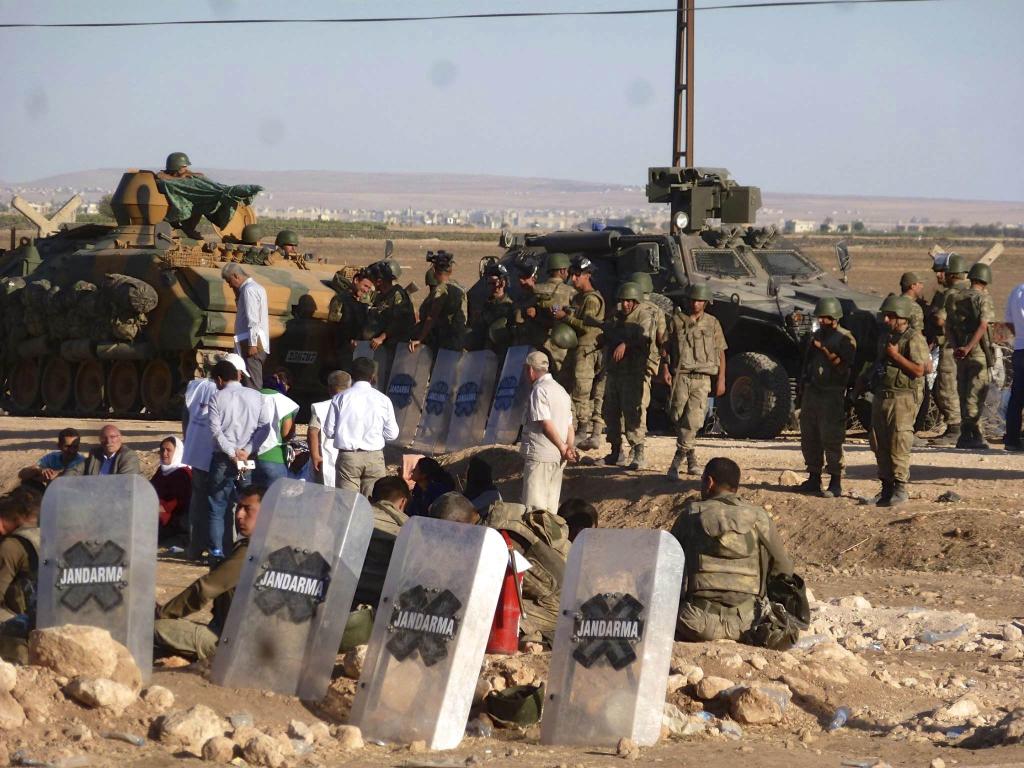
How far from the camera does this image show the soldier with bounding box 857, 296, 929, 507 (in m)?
11.5

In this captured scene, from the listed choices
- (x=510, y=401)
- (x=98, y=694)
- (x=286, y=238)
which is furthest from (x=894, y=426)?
(x=286, y=238)

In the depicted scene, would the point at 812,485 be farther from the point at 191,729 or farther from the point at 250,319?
the point at 191,729

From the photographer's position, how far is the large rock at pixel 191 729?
6.23m

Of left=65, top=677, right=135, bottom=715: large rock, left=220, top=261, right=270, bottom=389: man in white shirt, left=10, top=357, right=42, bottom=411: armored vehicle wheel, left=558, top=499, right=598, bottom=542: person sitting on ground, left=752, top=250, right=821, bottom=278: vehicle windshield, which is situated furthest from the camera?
left=10, top=357, right=42, bottom=411: armored vehicle wheel

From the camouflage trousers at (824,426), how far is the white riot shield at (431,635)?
5.63m

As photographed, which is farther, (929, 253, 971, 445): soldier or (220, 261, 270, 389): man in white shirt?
(929, 253, 971, 445): soldier

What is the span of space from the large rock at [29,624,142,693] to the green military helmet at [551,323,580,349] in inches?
294

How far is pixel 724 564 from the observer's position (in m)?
8.23

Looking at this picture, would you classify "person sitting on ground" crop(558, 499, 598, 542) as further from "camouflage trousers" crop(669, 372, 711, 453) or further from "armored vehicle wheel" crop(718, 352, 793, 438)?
"armored vehicle wheel" crop(718, 352, 793, 438)

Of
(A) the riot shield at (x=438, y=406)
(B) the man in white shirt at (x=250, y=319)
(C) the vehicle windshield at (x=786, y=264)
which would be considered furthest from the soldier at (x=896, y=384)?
(C) the vehicle windshield at (x=786, y=264)

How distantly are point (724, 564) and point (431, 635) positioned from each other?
2.01 metres

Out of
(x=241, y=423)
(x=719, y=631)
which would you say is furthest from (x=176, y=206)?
(x=719, y=631)

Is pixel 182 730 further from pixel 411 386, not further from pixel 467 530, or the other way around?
pixel 411 386

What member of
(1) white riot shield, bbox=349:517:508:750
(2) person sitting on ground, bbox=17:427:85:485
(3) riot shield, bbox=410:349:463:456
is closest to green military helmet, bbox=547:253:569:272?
(3) riot shield, bbox=410:349:463:456
